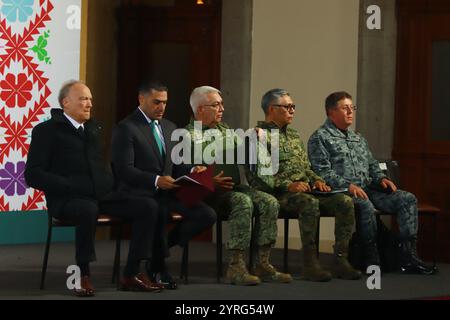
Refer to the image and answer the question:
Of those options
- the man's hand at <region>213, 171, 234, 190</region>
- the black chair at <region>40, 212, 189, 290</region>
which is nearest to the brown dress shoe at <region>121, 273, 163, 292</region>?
the black chair at <region>40, 212, 189, 290</region>

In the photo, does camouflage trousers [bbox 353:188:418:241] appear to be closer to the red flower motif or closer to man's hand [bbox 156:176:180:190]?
man's hand [bbox 156:176:180:190]

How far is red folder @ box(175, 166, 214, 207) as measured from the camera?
6.93 m

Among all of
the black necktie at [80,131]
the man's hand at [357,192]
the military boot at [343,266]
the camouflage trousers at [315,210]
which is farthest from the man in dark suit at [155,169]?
the man's hand at [357,192]

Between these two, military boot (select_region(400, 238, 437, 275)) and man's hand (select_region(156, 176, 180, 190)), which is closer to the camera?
man's hand (select_region(156, 176, 180, 190))

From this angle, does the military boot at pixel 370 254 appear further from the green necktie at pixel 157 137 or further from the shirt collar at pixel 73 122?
the shirt collar at pixel 73 122

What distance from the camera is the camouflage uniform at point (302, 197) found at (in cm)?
760

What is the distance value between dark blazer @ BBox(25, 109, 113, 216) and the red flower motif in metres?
2.31

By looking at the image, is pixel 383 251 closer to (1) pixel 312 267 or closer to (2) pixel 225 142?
(1) pixel 312 267

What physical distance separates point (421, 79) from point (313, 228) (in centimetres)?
228

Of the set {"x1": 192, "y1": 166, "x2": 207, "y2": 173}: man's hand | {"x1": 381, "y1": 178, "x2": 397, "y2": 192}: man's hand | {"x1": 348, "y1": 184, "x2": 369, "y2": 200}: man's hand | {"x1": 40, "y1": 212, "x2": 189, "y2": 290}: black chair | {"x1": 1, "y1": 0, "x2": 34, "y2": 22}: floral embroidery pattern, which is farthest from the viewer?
{"x1": 1, "y1": 0, "x2": 34, "y2": 22}: floral embroidery pattern

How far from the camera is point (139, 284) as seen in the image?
6.86 metres

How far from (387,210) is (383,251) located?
1.05 feet

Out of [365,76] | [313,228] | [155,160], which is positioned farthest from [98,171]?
[365,76]

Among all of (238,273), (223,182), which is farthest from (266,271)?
(223,182)
